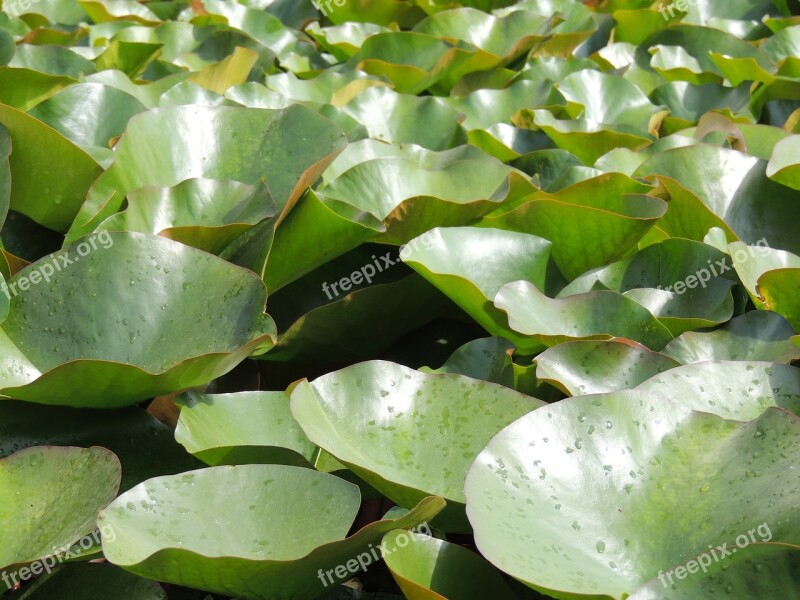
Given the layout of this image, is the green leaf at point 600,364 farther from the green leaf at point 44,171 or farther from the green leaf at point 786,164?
the green leaf at point 44,171

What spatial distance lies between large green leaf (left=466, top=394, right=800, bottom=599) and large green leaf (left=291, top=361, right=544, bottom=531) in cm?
7

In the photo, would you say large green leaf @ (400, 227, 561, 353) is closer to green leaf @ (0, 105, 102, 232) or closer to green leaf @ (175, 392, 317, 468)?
green leaf @ (175, 392, 317, 468)

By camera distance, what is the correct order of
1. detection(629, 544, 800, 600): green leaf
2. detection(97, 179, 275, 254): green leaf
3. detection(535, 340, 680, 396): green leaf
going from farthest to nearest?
1. detection(97, 179, 275, 254): green leaf
2. detection(535, 340, 680, 396): green leaf
3. detection(629, 544, 800, 600): green leaf

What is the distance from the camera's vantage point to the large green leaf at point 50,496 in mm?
704

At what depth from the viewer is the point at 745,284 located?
92cm

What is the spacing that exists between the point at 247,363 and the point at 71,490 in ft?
1.09

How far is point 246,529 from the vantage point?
26.7 inches

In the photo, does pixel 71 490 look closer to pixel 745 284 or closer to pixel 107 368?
pixel 107 368

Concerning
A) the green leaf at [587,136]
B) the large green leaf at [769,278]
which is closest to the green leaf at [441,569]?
the large green leaf at [769,278]

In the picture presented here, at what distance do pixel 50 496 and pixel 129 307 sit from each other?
21 cm

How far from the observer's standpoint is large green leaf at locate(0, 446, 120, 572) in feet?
2.31

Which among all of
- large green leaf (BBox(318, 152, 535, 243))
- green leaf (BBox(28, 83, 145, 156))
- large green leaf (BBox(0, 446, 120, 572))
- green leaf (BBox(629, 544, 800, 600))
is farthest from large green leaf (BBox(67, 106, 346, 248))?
green leaf (BBox(629, 544, 800, 600))

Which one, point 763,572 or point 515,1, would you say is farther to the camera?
point 515,1

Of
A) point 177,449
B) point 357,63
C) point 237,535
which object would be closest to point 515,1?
point 357,63
